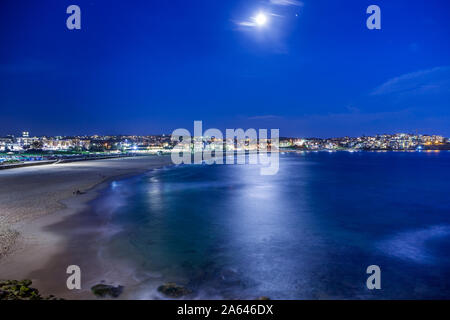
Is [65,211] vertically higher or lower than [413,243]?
higher

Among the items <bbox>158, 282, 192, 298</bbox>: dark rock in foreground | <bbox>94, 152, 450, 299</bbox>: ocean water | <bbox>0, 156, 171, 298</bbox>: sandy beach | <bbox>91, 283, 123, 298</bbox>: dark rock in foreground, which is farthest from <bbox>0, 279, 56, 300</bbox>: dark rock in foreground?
<bbox>158, 282, 192, 298</bbox>: dark rock in foreground

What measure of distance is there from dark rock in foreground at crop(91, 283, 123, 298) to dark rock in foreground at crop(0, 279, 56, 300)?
2.45ft

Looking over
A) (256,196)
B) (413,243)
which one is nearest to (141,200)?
(256,196)

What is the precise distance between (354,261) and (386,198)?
14.6m

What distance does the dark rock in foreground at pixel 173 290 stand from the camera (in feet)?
19.1

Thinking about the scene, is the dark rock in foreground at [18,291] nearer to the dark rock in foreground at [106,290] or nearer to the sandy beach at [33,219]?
the sandy beach at [33,219]

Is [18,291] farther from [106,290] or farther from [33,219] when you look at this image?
[33,219]

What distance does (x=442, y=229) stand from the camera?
1248 cm

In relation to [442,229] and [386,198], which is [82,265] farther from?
[386,198]

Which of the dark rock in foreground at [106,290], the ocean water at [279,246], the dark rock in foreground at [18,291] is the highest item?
the dark rock in foreground at [18,291]

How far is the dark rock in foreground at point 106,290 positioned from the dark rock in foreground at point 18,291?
29.5 inches

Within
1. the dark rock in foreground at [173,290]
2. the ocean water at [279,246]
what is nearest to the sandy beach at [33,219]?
the ocean water at [279,246]

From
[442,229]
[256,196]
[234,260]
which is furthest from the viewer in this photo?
[256,196]

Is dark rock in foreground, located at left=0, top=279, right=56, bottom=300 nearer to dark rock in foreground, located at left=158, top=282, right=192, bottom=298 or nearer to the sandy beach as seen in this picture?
the sandy beach
